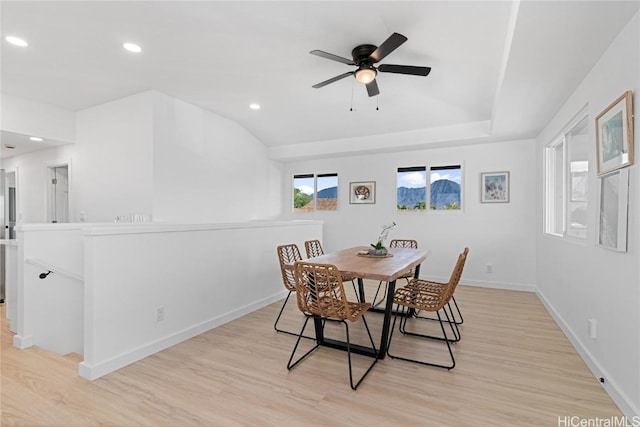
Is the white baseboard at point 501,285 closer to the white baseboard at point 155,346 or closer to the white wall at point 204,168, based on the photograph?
the white baseboard at point 155,346

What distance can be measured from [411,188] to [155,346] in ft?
15.2

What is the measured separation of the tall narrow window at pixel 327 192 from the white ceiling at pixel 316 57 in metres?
1.77

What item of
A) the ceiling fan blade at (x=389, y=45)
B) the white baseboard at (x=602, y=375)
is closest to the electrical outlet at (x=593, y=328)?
the white baseboard at (x=602, y=375)

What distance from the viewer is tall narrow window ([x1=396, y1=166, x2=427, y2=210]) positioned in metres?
5.65

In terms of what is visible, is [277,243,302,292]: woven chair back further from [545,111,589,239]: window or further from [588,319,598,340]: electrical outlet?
[545,111,589,239]: window

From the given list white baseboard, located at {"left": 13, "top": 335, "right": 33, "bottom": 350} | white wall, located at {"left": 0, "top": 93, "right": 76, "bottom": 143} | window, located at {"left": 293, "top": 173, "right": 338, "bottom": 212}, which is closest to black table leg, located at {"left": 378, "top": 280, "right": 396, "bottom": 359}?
white baseboard, located at {"left": 13, "top": 335, "right": 33, "bottom": 350}

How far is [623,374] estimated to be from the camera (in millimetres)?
1892

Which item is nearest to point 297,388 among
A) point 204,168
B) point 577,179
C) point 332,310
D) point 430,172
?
point 332,310

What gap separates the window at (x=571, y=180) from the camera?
2949 mm

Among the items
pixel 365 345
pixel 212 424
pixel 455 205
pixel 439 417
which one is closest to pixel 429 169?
pixel 455 205

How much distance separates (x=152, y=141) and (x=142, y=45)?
1.31m

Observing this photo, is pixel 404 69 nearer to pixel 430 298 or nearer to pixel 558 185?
pixel 430 298

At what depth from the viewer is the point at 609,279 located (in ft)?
6.97

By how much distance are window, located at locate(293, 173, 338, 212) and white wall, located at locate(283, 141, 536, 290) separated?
182mm
